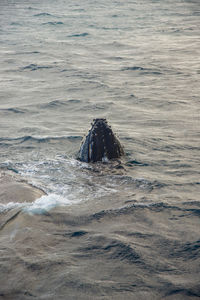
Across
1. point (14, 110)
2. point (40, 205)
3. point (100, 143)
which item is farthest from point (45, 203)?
point (14, 110)

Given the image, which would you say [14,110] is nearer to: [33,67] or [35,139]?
[35,139]

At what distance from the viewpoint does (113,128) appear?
10.7 m

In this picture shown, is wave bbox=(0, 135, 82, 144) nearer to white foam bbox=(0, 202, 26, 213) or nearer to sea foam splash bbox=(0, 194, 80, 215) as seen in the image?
sea foam splash bbox=(0, 194, 80, 215)

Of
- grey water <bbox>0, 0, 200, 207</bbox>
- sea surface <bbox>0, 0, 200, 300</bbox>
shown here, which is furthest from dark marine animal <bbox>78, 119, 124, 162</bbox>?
grey water <bbox>0, 0, 200, 207</bbox>

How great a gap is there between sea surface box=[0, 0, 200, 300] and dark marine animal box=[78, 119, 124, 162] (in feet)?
0.75

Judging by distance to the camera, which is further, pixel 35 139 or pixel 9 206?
pixel 35 139

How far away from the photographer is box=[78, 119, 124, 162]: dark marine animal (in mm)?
7740

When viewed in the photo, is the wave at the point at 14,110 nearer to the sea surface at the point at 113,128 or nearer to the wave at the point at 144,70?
the sea surface at the point at 113,128

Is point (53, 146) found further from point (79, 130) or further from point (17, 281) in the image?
point (17, 281)

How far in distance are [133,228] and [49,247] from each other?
1232 mm

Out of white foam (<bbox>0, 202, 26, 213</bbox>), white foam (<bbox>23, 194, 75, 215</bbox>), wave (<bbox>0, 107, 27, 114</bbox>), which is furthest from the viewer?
wave (<bbox>0, 107, 27, 114</bbox>)

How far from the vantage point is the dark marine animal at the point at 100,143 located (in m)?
7.74

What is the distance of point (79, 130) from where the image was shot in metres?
10.6

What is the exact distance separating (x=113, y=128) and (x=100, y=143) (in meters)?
2.99
